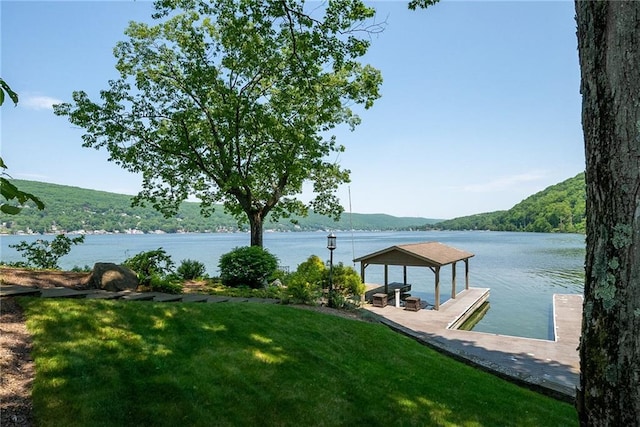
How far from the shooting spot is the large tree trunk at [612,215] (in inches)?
95.0

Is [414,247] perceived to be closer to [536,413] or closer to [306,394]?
[536,413]

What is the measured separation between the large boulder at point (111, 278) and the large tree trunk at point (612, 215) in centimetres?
1022

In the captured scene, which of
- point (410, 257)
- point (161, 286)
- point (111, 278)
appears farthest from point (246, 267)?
point (410, 257)

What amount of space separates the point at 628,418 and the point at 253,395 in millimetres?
4002

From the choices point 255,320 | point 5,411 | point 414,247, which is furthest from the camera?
point 414,247

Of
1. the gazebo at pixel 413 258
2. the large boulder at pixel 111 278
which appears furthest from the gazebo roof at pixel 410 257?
the large boulder at pixel 111 278

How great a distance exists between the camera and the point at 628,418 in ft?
7.92

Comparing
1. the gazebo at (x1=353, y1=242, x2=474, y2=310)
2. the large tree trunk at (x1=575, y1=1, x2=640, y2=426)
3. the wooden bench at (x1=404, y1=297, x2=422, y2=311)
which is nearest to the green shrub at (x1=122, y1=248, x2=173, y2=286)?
the gazebo at (x1=353, y1=242, x2=474, y2=310)

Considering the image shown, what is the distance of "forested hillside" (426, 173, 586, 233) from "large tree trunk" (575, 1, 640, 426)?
371ft

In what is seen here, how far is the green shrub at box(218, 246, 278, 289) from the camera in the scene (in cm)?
1581

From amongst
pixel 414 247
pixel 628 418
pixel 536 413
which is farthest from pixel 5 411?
pixel 414 247

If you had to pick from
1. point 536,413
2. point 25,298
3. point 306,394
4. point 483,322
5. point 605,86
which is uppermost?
point 605,86

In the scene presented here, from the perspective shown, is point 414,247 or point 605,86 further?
point 414,247

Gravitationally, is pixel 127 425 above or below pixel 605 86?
below
